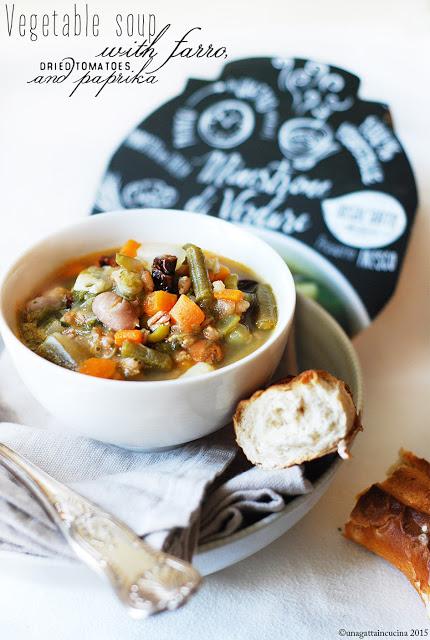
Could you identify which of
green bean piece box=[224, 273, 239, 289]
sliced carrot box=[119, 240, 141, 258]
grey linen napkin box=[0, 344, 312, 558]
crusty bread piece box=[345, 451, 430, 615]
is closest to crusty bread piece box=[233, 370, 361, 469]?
grey linen napkin box=[0, 344, 312, 558]

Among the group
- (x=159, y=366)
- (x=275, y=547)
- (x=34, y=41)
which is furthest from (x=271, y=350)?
(x=34, y=41)

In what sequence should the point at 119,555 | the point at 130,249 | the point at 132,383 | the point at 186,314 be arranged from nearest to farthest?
the point at 119,555 → the point at 132,383 → the point at 186,314 → the point at 130,249

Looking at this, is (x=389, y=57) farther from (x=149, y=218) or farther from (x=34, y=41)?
(x=34, y=41)

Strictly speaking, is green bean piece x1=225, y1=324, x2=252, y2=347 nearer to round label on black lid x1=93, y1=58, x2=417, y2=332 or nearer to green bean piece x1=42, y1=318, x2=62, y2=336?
green bean piece x1=42, y1=318, x2=62, y2=336

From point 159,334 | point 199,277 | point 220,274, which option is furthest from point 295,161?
point 159,334

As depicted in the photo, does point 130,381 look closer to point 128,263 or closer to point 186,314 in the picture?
point 186,314

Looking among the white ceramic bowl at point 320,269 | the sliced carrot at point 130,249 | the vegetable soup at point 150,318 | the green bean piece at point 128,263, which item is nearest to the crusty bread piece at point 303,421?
the vegetable soup at point 150,318

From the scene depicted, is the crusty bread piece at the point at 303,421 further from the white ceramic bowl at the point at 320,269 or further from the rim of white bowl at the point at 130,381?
the white ceramic bowl at the point at 320,269
